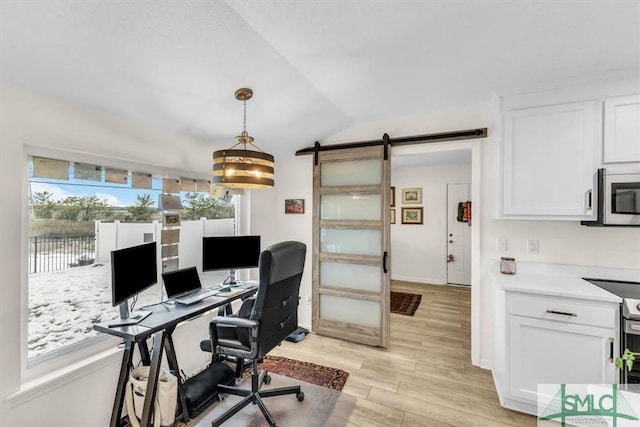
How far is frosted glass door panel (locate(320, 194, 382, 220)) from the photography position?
10.5ft

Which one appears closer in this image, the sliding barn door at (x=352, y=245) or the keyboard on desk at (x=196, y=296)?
the keyboard on desk at (x=196, y=296)

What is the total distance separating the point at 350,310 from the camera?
10.9ft

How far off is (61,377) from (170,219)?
1.31 metres

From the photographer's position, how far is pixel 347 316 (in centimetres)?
332

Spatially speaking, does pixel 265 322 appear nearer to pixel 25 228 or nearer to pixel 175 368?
pixel 175 368

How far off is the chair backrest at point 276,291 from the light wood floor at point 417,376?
0.84m

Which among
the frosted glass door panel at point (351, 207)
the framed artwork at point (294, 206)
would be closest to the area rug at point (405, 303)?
the frosted glass door panel at point (351, 207)

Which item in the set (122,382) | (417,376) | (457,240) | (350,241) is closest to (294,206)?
(350,241)

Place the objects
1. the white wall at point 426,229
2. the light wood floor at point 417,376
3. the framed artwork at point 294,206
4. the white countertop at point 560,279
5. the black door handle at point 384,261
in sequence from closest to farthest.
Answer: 1. the white countertop at point 560,279
2. the light wood floor at point 417,376
3. the black door handle at point 384,261
4. the framed artwork at point 294,206
5. the white wall at point 426,229

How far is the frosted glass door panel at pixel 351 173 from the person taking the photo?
3.20 meters

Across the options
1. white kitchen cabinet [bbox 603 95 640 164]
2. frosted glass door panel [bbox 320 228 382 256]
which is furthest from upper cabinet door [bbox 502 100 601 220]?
frosted glass door panel [bbox 320 228 382 256]

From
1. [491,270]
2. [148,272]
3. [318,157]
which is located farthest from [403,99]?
[148,272]

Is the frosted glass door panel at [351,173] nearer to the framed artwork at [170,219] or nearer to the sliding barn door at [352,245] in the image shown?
the sliding barn door at [352,245]

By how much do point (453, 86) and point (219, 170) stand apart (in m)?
2.02
